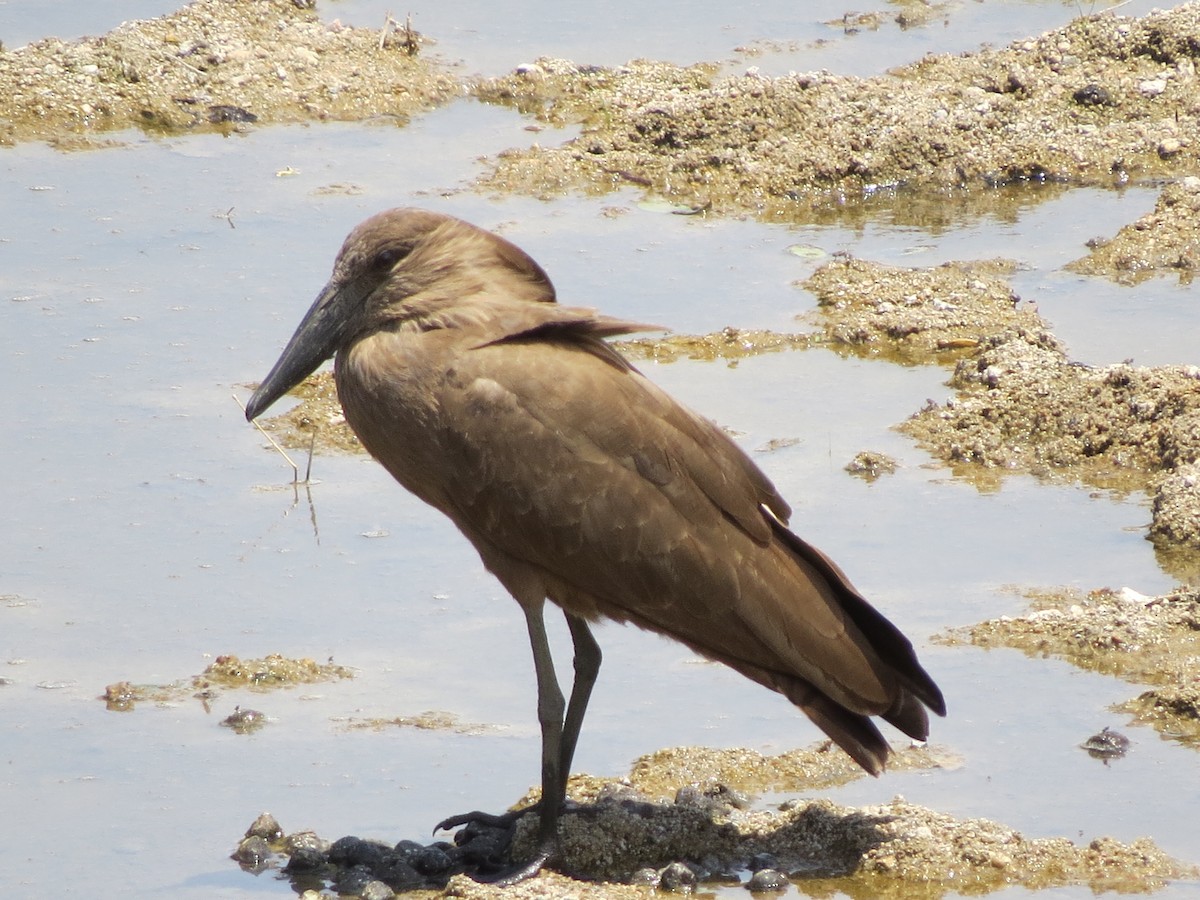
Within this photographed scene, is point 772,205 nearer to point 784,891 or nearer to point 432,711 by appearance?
point 432,711

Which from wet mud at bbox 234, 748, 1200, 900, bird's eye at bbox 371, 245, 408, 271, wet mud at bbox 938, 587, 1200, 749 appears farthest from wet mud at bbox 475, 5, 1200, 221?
wet mud at bbox 234, 748, 1200, 900

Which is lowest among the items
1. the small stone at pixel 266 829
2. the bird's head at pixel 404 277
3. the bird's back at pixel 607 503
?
the small stone at pixel 266 829

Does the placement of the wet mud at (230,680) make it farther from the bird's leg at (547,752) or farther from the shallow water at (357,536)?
the bird's leg at (547,752)

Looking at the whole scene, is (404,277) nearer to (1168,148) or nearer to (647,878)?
(647,878)

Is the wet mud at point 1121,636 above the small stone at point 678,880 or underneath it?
above

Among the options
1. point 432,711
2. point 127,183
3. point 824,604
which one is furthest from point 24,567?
point 127,183

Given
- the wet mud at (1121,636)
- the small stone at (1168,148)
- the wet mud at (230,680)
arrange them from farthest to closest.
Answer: the small stone at (1168,148), the wet mud at (1121,636), the wet mud at (230,680)

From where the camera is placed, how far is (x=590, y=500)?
546 cm

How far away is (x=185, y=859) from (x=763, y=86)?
23.8 feet

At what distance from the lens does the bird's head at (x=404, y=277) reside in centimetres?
568

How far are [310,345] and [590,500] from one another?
105 centimetres

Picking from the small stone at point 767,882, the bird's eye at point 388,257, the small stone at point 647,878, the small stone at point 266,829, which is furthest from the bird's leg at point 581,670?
the bird's eye at point 388,257

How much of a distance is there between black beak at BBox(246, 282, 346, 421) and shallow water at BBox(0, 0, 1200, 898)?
102 centimetres

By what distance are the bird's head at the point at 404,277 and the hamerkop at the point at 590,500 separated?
1 cm
